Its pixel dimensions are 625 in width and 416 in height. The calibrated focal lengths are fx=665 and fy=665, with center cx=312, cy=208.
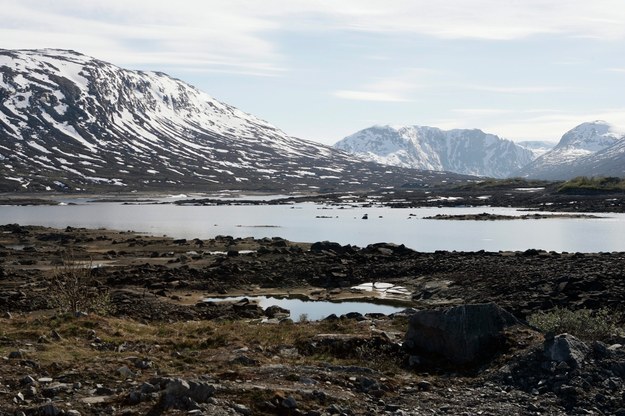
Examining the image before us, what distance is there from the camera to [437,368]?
19.6 meters

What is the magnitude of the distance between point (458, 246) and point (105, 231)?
51.3m

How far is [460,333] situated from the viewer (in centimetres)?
2022

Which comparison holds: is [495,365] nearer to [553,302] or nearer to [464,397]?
[464,397]

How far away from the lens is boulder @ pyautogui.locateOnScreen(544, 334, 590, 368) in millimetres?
17531

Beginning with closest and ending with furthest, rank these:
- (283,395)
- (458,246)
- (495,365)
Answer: (283,395) < (495,365) < (458,246)

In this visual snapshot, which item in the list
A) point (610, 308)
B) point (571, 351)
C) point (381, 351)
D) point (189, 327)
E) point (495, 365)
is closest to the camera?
point (571, 351)

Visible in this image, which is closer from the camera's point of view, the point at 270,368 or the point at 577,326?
the point at 270,368

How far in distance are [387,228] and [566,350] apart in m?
96.4

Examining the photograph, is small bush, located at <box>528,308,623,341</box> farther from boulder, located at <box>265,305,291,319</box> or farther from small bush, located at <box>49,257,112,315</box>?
small bush, located at <box>49,257,112,315</box>

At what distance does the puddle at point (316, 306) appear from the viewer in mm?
41278

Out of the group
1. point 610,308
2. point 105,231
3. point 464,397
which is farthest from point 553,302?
point 105,231

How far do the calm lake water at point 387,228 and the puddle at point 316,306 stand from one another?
120ft

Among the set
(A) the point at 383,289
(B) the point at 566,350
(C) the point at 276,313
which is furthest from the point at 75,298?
(A) the point at 383,289

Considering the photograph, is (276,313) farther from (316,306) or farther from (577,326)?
(577,326)
